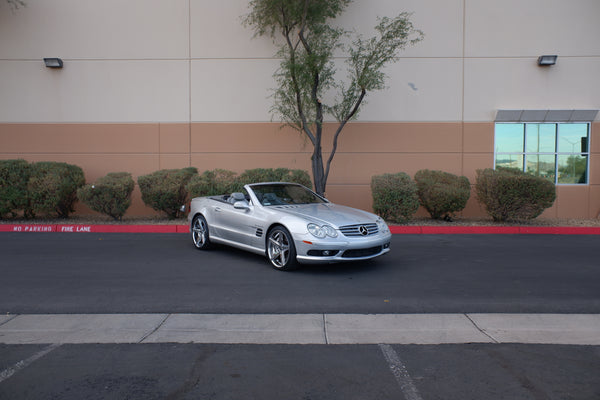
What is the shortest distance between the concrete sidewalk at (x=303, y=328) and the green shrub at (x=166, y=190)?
7.78 m

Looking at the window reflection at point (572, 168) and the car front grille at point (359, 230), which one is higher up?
the window reflection at point (572, 168)

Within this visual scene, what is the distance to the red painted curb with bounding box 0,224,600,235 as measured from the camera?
38.2 ft

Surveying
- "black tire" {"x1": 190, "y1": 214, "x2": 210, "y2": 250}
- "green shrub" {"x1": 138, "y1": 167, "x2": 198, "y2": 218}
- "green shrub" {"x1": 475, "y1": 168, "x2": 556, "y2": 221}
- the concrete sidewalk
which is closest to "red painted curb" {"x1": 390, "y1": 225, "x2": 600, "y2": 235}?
"green shrub" {"x1": 475, "y1": 168, "x2": 556, "y2": 221}

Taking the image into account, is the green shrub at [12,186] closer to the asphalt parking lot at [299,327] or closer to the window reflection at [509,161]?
the asphalt parking lot at [299,327]

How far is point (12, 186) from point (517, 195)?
44.3 feet

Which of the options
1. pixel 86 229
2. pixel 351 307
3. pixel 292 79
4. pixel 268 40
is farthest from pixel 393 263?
pixel 268 40

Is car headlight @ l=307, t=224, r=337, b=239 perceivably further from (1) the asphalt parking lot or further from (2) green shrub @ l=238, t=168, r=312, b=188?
(2) green shrub @ l=238, t=168, r=312, b=188

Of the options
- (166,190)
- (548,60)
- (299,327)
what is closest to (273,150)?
(166,190)

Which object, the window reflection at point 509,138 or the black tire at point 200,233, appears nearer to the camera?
the black tire at point 200,233

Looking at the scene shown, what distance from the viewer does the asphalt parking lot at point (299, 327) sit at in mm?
3475
